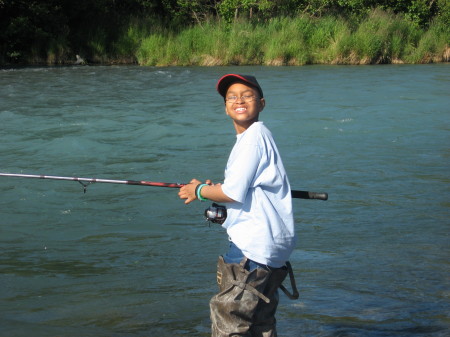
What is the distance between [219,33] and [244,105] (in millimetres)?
21933

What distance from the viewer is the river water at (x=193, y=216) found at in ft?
15.5

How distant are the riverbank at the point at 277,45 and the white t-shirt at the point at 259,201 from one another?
67.8ft

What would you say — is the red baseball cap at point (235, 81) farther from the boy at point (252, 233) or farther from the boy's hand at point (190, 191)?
the boy's hand at point (190, 191)

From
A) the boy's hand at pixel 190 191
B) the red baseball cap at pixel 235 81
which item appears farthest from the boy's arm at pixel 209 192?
the red baseball cap at pixel 235 81

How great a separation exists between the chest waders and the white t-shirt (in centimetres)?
8

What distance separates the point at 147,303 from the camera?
4.89 m

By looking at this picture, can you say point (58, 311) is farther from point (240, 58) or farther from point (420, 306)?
point (240, 58)

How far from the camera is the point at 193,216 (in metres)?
7.34

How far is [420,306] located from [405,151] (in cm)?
594

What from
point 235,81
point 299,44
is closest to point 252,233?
point 235,81

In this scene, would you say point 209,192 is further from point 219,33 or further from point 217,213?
point 219,33

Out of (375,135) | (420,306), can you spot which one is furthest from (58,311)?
(375,135)

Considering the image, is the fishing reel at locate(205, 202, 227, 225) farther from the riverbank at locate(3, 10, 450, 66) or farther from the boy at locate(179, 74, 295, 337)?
the riverbank at locate(3, 10, 450, 66)

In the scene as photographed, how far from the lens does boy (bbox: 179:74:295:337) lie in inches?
124
